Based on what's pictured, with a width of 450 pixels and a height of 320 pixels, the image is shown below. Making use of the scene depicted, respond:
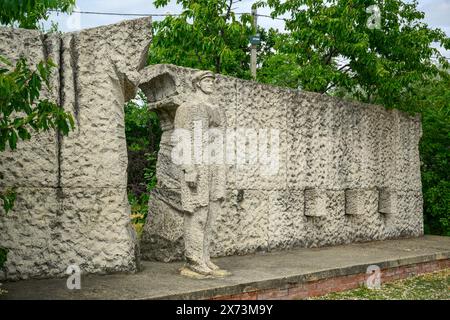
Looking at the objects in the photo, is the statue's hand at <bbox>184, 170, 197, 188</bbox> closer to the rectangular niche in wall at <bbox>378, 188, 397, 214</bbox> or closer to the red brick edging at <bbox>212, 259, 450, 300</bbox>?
the red brick edging at <bbox>212, 259, 450, 300</bbox>

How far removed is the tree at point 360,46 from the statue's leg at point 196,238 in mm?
4525

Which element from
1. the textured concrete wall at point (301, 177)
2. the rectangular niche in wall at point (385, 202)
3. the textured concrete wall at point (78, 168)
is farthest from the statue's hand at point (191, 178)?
the rectangular niche in wall at point (385, 202)

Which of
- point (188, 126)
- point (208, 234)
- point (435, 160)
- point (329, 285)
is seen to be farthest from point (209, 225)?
point (435, 160)

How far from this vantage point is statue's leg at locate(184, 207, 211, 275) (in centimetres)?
542

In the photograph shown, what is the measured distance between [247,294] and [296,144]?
122 inches

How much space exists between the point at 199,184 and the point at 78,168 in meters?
1.14

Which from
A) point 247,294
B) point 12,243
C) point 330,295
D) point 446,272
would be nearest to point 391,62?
point 446,272

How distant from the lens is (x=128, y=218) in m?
5.62

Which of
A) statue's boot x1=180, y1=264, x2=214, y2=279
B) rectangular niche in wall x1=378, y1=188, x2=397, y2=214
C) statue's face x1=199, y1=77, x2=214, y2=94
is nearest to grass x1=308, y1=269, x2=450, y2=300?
statue's boot x1=180, y1=264, x2=214, y2=279

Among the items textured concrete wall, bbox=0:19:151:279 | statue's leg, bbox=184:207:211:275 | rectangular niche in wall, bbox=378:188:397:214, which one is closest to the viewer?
textured concrete wall, bbox=0:19:151:279

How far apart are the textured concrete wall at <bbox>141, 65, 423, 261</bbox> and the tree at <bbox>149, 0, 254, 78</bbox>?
223 cm

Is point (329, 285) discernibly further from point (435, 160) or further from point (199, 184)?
point (435, 160)

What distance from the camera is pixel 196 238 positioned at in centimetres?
544

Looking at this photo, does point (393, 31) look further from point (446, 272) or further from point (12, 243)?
point (12, 243)
